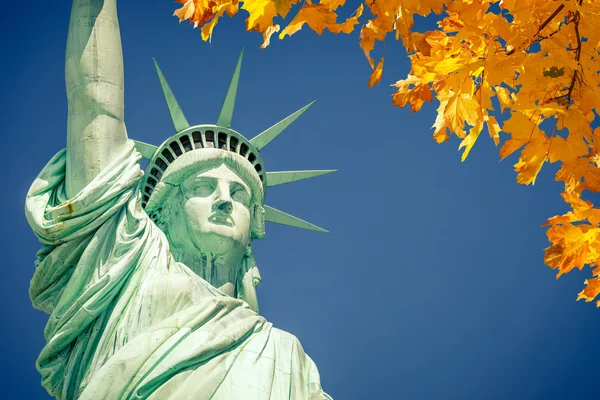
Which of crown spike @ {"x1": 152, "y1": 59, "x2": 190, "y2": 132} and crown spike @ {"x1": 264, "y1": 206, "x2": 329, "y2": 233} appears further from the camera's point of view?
crown spike @ {"x1": 264, "y1": 206, "x2": 329, "y2": 233}

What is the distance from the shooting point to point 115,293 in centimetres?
967

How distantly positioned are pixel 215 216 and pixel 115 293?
7.15ft

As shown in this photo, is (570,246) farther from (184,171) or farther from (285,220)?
(285,220)

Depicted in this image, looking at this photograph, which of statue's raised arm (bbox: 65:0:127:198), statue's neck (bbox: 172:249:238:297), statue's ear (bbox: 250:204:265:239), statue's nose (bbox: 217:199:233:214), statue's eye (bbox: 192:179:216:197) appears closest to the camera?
statue's raised arm (bbox: 65:0:127:198)

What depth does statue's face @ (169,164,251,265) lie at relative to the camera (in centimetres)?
1141

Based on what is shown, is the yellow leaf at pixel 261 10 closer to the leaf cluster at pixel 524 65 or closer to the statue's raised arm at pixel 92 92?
the leaf cluster at pixel 524 65

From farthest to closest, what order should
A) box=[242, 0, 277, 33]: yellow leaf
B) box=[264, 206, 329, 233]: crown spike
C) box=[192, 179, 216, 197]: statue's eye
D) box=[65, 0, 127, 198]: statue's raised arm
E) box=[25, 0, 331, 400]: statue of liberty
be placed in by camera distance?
box=[264, 206, 329, 233]: crown spike → box=[192, 179, 216, 197]: statue's eye → box=[65, 0, 127, 198]: statue's raised arm → box=[25, 0, 331, 400]: statue of liberty → box=[242, 0, 277, 33]: yellow leaf

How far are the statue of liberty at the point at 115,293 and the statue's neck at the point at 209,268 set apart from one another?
0.48 ft

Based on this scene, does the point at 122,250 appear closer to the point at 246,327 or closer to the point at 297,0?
the point at 246,327

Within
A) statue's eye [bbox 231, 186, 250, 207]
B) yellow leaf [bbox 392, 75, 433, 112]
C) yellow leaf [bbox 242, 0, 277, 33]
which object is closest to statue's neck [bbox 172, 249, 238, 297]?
statue's eye [bbox 231, 186, 250, 207]

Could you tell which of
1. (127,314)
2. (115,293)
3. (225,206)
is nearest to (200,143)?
(225,206)

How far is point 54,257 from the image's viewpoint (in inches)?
384

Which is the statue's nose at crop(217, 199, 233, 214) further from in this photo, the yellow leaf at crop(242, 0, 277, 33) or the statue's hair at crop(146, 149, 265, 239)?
the yellow leaf at crop(242, 0, 277, 33)

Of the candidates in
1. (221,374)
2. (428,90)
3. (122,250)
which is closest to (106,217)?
(122,250)
